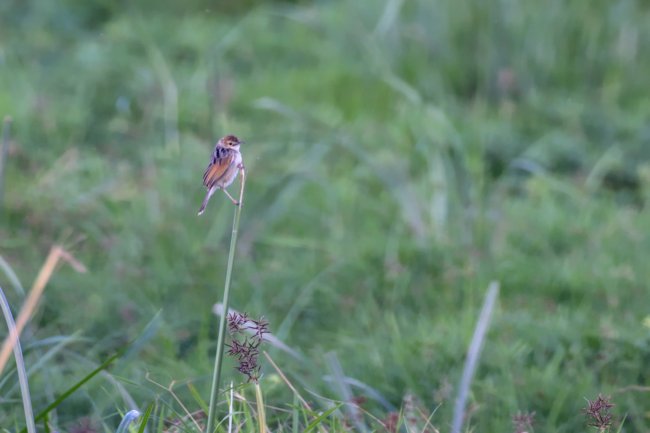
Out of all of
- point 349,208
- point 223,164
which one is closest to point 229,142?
point 223,164

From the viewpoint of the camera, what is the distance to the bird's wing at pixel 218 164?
2221 millimetres

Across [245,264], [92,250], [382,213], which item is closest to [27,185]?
[92,250]

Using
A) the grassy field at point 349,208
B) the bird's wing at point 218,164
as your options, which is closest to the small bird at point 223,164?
the bird's wing at point 218,164

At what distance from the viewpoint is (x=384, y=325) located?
3.55m

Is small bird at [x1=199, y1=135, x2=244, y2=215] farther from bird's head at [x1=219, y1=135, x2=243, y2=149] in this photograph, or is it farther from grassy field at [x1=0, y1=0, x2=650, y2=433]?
grassy field at [x1=0, y1=0, x2=650, y2=433]

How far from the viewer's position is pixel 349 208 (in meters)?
4.40

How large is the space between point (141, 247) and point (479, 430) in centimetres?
165

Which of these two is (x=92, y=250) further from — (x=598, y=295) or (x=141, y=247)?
(x=598, y=295)

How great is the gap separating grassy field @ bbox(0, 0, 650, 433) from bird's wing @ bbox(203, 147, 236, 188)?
1.38ft

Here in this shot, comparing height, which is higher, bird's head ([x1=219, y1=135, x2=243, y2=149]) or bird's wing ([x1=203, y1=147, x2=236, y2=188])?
bird's head ([x1=219, y1=135, x2=243, y2=149])

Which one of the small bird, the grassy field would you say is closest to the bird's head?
the small bird

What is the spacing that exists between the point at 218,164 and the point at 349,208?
2.19m

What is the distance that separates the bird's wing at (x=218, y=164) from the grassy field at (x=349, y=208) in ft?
1.38

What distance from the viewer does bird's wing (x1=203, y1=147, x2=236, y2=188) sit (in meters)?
2.22
